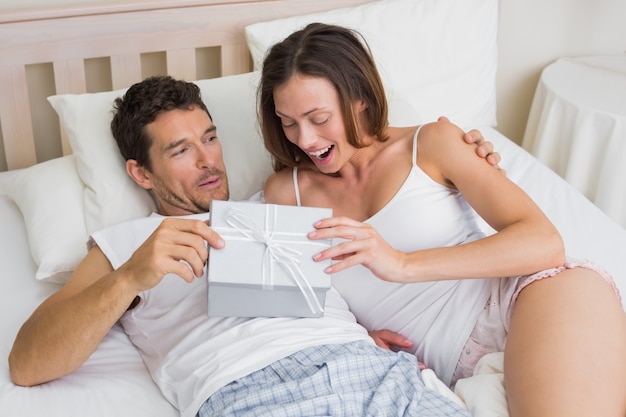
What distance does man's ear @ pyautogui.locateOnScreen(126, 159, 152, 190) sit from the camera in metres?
1.76

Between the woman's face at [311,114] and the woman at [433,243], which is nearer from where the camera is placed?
the woman at [433,243]

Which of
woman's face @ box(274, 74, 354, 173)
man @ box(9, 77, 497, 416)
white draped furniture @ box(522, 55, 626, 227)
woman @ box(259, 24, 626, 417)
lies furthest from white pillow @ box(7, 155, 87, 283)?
white draped furniture @ box(522, 55, 626, 227)

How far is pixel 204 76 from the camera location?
7.44 ft

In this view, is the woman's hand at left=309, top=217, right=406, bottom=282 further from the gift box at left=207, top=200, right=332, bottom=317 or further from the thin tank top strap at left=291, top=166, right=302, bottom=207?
the thin tank top strap at left=291, top=166, right=302, bottom=207

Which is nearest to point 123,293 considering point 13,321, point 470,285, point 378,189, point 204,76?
point 13,321

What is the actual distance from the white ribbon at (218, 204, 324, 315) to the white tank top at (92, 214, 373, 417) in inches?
4.3

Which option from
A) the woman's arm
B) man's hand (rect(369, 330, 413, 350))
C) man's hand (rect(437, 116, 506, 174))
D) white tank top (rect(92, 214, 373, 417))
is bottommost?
man's hand (rect(369, 330, 413, 350))

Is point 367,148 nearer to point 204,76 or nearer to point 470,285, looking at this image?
point 470,285

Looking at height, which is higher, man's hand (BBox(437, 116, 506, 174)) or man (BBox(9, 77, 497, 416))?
man's hand (BBox(437, 116, 506, 174))

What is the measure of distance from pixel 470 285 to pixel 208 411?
532mm

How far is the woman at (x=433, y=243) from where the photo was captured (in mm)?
1290

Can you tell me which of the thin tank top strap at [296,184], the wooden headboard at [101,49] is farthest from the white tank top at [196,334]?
the wooden headboard at [101,49]

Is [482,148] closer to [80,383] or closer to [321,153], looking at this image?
[321,153]

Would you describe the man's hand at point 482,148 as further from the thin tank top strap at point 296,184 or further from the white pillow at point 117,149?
the white pillow at point 117,149
